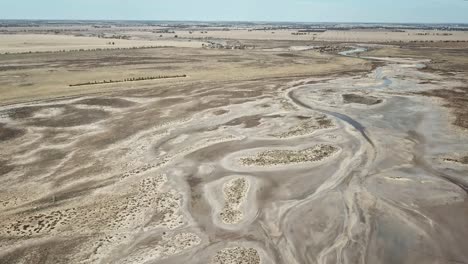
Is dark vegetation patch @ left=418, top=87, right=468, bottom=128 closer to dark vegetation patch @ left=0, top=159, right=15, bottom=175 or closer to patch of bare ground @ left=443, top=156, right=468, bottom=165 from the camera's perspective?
patch of bare ground @ left=443, top=156, right=468, bottom=165

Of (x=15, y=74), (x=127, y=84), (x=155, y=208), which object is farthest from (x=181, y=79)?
(x=155, y=208)

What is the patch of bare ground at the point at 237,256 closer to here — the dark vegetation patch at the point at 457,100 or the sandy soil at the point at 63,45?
the dark vegetation patch at the point at 457,100

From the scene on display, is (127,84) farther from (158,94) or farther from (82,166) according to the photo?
(82,166)

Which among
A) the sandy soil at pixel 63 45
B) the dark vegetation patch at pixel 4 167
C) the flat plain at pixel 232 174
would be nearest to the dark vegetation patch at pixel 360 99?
the flat plain at pixel 232 174

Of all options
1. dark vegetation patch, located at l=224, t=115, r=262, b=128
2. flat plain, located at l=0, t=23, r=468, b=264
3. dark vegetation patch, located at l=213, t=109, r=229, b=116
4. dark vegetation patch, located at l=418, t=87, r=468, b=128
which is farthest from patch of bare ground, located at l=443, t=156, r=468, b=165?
dark vegetation patch, located at l=213, t=109, r=229, b=116

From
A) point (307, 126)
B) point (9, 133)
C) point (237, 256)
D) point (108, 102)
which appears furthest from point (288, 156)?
point (108, 102)

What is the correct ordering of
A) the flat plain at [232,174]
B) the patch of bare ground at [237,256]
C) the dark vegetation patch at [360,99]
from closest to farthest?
the patch of bare ground at [237,256]
the flat plain at [232,174]
the dark vegetation patch at [360,99]
